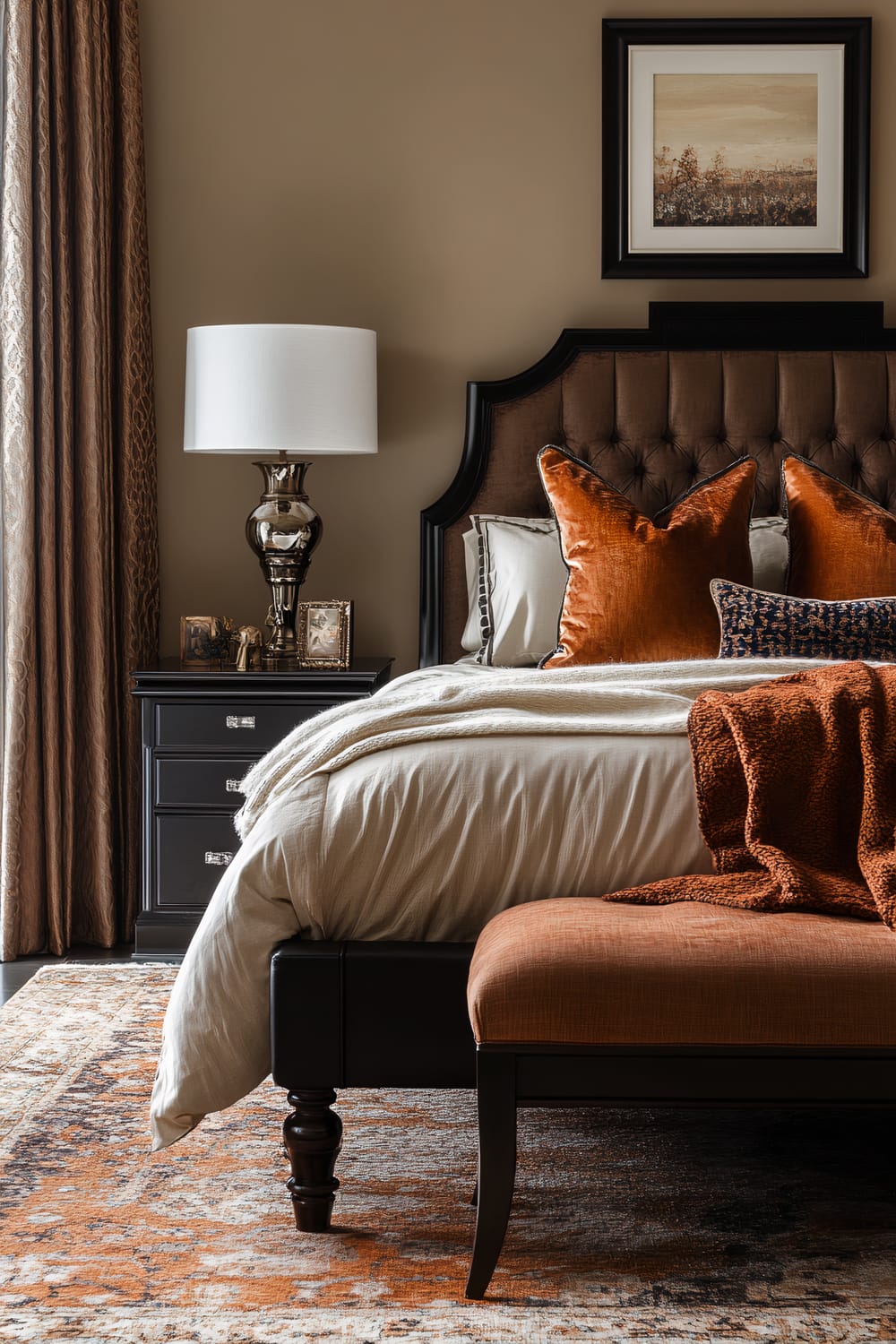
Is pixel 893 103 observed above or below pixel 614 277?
above

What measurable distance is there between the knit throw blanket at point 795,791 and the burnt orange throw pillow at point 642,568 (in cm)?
106

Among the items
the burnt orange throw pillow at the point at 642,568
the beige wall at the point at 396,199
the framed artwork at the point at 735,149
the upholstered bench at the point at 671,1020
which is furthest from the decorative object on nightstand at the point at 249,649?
the upholstered bench at the point at 671,1020

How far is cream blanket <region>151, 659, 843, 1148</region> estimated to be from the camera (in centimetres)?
181

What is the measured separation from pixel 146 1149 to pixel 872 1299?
1.11 m

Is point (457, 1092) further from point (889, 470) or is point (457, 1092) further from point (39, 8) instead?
point (39, 8)

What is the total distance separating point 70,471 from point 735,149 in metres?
2.04

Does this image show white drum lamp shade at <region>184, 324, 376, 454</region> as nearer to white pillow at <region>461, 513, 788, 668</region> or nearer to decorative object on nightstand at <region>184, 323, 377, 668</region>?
decorative object on nightstand at <region>184, 323, 377, 668</region>

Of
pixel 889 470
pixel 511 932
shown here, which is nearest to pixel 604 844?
pixel 511 932

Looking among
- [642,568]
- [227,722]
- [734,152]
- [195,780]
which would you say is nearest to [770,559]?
[642,568]

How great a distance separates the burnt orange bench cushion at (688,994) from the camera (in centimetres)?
153

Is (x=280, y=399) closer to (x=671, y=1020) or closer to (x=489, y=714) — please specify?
(x=489, y=714)

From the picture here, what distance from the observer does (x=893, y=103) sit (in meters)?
3.67

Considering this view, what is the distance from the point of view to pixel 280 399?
3258 millimetres

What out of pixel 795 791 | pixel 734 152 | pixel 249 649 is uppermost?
pixel 734 152
